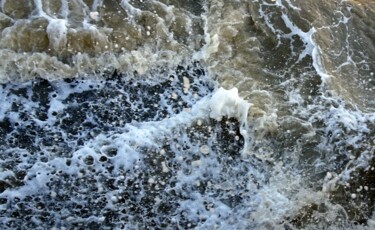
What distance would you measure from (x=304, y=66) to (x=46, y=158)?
3237 mm

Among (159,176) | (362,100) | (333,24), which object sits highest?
(333,24)

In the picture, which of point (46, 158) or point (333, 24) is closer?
point (46, 158)

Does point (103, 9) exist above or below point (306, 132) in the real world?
above

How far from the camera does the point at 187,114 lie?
544 centimetres

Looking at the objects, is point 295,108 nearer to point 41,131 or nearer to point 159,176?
point 159,176

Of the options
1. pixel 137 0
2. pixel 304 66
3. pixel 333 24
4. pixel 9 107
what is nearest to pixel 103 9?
pixel 137 0

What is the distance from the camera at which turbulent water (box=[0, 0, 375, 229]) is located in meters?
4.79

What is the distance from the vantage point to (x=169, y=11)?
20.3 ft

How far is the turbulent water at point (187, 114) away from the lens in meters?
4.79

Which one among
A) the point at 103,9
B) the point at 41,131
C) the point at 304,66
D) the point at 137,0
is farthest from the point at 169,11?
the point at 41,131

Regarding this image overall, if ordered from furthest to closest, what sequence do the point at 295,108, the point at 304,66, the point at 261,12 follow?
the point at 261,12, the point at 304,66, the point at 295,108

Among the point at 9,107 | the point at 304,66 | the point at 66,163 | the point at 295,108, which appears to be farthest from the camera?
the point at 304,66

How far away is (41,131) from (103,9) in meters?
1.83

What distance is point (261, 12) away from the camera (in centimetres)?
645
